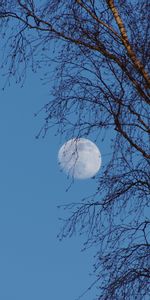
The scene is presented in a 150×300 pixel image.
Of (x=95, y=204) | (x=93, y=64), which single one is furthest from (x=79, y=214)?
(x=93, y=64)

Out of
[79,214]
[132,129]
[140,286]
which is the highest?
[132,129]

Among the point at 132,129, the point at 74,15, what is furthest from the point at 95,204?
the point at 74,15

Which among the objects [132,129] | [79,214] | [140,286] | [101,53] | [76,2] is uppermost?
[76,2]

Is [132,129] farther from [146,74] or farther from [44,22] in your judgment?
[44,22]

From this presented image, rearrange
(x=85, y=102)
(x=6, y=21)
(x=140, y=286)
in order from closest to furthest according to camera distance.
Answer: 1. (x=140, y=286)
2. (x=85, y=102)
3. (x=6, y=21)

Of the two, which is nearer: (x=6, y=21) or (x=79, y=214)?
(x=79, y=214)

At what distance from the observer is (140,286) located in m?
6.90

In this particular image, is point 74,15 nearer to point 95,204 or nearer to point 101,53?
point 101,53

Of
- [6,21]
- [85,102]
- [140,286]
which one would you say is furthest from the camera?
[6,21]

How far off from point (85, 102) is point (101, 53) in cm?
46

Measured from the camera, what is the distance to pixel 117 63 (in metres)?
7.26

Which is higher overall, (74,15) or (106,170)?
(74,15)

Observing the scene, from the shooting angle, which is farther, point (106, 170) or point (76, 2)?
point (76, 2)

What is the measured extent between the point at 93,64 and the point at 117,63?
0.21 m
